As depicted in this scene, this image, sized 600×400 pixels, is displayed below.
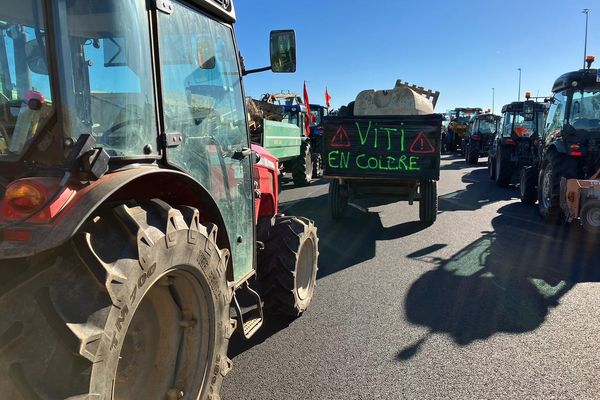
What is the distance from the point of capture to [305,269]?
14.0ft

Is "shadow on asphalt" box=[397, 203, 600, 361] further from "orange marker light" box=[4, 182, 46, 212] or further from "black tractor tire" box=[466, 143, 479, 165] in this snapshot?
"black tractor tire" box=[466, 143, 479, 165]

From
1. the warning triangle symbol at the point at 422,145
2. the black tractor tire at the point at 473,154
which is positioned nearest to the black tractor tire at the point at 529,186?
the warning triangle symbol at the point at 422,145

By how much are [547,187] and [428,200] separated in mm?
2302

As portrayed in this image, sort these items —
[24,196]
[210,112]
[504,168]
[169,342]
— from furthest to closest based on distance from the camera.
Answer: [504,168] → [210,112] → [169,342] → [24,196]

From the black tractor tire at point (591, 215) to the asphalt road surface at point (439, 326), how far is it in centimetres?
29

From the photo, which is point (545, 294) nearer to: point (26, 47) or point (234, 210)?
point (234, 210)

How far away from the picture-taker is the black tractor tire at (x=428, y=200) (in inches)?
301

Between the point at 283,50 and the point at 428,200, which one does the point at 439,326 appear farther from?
the point at 428,200

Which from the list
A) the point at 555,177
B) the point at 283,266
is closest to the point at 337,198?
the point at 555,177

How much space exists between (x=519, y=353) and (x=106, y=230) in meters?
3.07

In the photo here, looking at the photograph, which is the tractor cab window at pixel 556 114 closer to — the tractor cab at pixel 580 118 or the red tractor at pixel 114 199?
the tractor cab at pixel 580 118

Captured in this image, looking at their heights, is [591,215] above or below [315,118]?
below

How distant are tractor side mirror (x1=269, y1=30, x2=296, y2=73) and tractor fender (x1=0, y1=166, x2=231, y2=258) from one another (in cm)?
114

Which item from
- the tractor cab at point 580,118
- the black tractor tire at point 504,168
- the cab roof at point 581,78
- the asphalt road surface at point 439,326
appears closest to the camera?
the asphalt road surface at point 439,326
